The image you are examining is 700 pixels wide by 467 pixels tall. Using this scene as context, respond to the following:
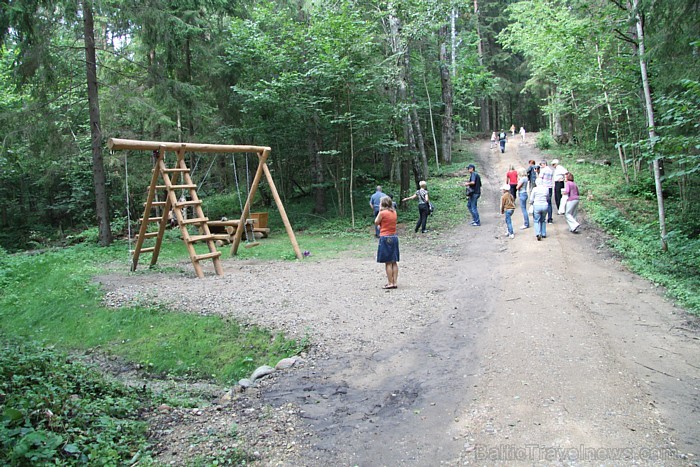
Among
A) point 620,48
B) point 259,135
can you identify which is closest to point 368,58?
point 259,135

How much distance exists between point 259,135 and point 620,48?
14.7 meters

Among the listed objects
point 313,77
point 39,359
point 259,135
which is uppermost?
point 313,77

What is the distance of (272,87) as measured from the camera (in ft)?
56.5

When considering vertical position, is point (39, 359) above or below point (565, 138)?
below

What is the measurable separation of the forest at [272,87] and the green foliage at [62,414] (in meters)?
6.34

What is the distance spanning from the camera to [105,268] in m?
11.9

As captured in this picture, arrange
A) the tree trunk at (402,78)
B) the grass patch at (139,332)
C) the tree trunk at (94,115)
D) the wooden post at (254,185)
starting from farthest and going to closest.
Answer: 1. the tree trunk at (402,78)
2. the tree trunk at (94,115)
3. the wooden post at (254,185)
4. the grass patch at (139,332)

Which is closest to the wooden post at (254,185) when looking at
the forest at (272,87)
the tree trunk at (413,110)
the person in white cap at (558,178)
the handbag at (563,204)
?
the forest at (272,87)

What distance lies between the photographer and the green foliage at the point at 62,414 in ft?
10.8

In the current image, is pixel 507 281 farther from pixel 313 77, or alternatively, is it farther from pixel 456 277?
pixel 313 77

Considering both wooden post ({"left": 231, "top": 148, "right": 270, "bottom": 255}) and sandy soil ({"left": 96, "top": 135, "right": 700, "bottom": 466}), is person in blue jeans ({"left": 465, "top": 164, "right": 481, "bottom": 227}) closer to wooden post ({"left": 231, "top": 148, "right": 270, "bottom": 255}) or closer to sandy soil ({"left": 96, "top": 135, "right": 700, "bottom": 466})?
sandy soil ({"left": 96, "top": 135, "right": 700, "bottom": 466})

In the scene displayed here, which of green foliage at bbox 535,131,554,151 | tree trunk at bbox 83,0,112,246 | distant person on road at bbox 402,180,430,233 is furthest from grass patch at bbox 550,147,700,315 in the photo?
tree trunk at bbox 83,0,112,246

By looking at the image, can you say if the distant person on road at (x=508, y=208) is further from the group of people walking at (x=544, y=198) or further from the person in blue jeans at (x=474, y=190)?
the person in blue jeans at (x=474, y=190)

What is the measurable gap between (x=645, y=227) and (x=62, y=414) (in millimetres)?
14586
